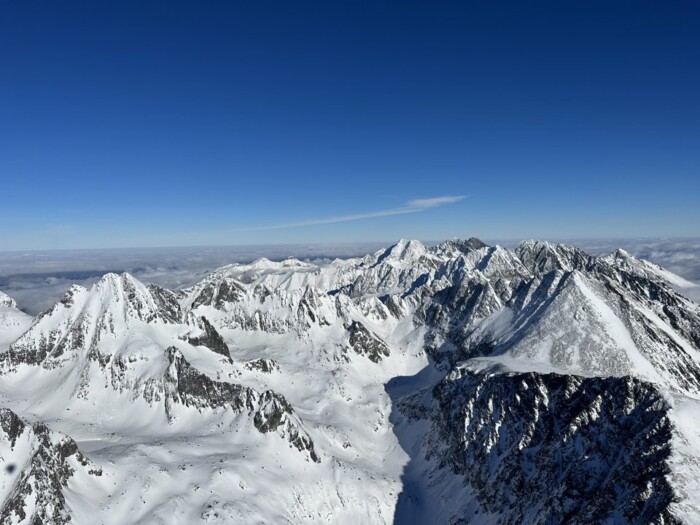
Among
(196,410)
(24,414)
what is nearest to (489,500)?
(196,410)

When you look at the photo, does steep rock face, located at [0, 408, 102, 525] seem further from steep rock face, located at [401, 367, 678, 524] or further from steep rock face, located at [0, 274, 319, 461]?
steep rock face, located at [401, 367, 678, 524]

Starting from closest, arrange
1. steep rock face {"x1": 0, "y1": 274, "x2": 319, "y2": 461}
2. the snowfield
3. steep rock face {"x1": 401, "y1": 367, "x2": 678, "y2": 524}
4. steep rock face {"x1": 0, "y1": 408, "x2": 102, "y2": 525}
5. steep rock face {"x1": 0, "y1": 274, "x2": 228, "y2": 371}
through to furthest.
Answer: steep rock face {"x1": 401, "y1": 367, "x2": 678, "y2": 524}
steep rock face {"x1": 0, "y1": 408, "x2": 102, "y2": 525}
the snowfield
steep rock face {"x1": 0, "y1": 274, "x2": 319, "y2": 461}
steep rock face {"x1": 0, "y1": 274, "x2": 228, "y2": 371}

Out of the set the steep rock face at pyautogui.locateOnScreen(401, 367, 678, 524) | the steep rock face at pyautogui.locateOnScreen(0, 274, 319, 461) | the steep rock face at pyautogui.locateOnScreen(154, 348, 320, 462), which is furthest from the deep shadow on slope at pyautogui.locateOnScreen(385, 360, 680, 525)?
the steep rock face at pyautogui.locateOnScreen(0, 274, 319, 461)

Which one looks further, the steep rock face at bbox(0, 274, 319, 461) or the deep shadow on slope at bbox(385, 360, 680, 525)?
the steep rock face at bbox(0, 274, 319, 461)

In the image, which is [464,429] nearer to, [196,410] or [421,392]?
[421,392]

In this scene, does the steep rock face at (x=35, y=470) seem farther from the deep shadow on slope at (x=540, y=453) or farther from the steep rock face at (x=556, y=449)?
the steep rock face at (x=556, y=449)

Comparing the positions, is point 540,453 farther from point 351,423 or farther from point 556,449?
point 351,423

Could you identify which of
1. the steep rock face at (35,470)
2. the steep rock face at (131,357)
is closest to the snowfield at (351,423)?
the steep rock face at (35,470)
